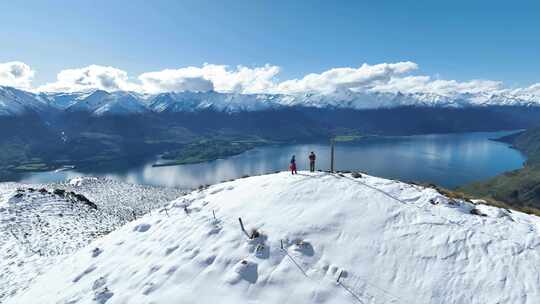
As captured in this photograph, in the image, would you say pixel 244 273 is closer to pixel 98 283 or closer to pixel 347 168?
pixel 98 283

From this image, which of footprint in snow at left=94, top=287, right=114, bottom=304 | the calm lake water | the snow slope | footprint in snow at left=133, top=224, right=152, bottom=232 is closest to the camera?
the snow slope

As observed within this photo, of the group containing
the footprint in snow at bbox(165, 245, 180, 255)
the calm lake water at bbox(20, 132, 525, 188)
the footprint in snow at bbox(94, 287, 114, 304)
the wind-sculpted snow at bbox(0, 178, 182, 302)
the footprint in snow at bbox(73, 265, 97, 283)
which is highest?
the footprint in snow at bbox(165, 245, 180, 255)

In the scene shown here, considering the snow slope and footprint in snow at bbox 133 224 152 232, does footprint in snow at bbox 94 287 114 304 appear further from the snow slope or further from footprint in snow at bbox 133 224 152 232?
footprint in snow at bbox 133 224 152 232

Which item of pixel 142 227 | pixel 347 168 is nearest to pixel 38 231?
pixel 142 227

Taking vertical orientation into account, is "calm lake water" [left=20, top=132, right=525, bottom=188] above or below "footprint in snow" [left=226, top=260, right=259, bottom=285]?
below

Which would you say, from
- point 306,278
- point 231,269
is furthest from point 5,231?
point 306,278

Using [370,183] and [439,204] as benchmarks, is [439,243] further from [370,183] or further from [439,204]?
[370,183]

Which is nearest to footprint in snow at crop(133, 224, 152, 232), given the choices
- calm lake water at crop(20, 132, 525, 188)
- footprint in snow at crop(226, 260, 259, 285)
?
footprint in snow at crop(226, 260, 259, 285)

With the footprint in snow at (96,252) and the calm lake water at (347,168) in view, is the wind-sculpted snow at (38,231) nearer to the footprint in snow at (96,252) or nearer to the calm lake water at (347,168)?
the footprint in snow at (96,252)

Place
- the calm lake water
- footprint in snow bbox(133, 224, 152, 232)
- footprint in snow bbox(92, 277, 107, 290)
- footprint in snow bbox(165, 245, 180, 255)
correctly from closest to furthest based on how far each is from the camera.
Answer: footprint in snow bbox(92, 277, 107, 290) → footprint in snow bbox(165, 245, 180, 255) → footprint in snow bbox(133, 224, 152, 232) → the calm lake water
